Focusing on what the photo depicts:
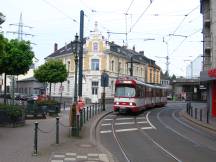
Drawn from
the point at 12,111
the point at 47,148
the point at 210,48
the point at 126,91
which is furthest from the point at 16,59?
the point at 210,48

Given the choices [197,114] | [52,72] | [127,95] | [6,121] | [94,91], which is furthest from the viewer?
[94,91]

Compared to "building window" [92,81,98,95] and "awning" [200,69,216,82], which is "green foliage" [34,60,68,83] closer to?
"awning" [200,69,216,82]

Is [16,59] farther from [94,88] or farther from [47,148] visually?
[94,88]

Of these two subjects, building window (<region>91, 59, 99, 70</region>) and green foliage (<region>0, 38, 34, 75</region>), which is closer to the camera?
green foliage (<region>0, 38, 34, 75</region>)

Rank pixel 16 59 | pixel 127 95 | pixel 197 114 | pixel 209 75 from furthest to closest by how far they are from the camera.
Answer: pixel 197 114 → pixel 127 95 → pixel 209 75 → pixel 16 59

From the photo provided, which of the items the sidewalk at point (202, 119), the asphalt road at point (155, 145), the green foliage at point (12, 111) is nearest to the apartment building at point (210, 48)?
the sidewalk at point (202, 119)

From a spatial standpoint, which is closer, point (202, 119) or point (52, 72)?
point (202, 119)

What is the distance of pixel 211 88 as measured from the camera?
4106 centimetres

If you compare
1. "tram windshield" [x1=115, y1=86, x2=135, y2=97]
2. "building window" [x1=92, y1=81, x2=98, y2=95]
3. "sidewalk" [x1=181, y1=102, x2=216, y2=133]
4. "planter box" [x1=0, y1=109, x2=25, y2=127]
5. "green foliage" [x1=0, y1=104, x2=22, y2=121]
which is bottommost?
"sidewalk" [x1=181, y1=102, x2=216, y2=133]

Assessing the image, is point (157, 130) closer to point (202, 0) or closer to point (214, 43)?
point (214, 43)

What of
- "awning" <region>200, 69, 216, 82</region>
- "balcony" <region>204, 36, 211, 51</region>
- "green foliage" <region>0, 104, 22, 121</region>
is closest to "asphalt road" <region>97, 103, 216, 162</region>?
"green foliage" <region>0, 104, 22, 121</region>

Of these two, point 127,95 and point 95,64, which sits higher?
point 95,64

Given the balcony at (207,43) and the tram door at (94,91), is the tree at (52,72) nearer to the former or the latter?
the balcony at (207,43)

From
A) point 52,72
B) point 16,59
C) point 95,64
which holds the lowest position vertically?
point 16,59
